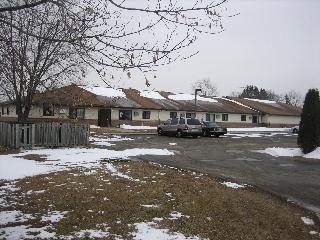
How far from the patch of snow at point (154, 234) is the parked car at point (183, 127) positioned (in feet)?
93.3

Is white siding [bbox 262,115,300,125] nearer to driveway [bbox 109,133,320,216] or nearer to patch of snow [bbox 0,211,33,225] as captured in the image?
driveway [bbox 109,133,320,216]

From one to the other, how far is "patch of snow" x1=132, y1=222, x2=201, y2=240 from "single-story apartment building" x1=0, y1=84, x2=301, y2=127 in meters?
34.3

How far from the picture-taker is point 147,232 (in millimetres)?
7555

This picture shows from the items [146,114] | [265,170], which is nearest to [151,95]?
[146,114]

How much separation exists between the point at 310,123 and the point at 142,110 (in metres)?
32.1

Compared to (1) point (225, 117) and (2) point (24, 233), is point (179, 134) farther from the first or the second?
(2) point (24, 233)

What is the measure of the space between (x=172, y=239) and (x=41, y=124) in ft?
53.5

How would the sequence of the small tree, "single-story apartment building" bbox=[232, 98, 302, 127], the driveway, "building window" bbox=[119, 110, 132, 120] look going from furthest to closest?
1. "single-story apartment building" bbox=[232, 98, 302, 127]
2. "building window" bbox=[119, 110, 132, 120]
3. the small tree
4. the driveway

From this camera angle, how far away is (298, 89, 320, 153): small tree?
72.8 ft

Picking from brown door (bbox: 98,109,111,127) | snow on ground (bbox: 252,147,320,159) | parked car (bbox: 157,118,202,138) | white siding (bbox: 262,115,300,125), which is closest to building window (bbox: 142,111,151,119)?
brown door (bbox: 98,109,111,127)

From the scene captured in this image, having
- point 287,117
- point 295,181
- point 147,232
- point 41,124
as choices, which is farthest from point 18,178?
point 287,117

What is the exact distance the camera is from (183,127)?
3638cm

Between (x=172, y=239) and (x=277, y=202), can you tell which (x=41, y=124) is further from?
(x=172, y=239)

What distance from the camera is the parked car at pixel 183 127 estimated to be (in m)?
36.2
